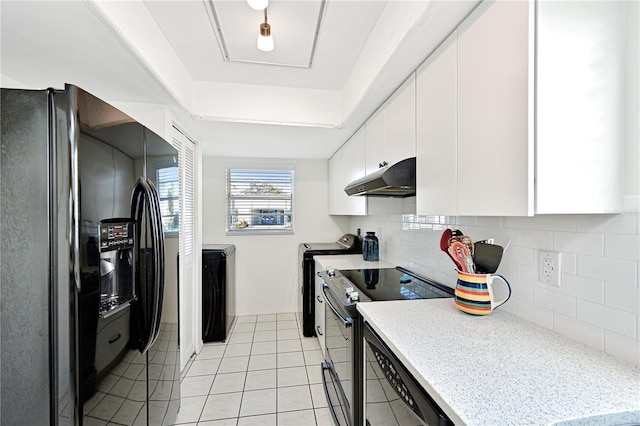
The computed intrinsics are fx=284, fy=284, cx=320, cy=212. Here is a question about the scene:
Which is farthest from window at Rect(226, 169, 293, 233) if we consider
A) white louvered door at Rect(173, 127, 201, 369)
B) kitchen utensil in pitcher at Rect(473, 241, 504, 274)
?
kitchen utensil in pitcher at Rect(473, 241, 504, 274)

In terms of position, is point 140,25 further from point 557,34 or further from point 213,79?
point 557,34

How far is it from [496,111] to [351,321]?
106 cm

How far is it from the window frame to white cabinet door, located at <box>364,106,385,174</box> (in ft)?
5.97

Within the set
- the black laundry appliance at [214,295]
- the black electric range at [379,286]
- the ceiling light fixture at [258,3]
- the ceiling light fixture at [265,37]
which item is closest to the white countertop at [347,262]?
the black electric range at [379,286]

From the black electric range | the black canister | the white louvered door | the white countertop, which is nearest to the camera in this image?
the black electric range

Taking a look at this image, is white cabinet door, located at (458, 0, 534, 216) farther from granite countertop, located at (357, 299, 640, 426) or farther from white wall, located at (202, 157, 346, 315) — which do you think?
white wall, located at (202, 157, 346, 315)

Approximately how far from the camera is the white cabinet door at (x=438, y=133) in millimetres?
1156

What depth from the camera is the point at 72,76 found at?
1.57 metres

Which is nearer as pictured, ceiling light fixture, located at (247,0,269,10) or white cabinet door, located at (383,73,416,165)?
ceiling light fixture, located at (247,0,269,10)

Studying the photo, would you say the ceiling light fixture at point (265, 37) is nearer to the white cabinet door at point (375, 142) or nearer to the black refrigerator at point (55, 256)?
the white cabinet door at point (375, 142)

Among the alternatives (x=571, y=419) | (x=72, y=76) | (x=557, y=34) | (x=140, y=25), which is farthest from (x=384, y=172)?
(x=72, y=76)

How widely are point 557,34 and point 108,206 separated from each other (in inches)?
61.7

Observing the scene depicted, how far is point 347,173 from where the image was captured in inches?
113

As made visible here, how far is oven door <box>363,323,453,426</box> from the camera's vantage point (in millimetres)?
754
